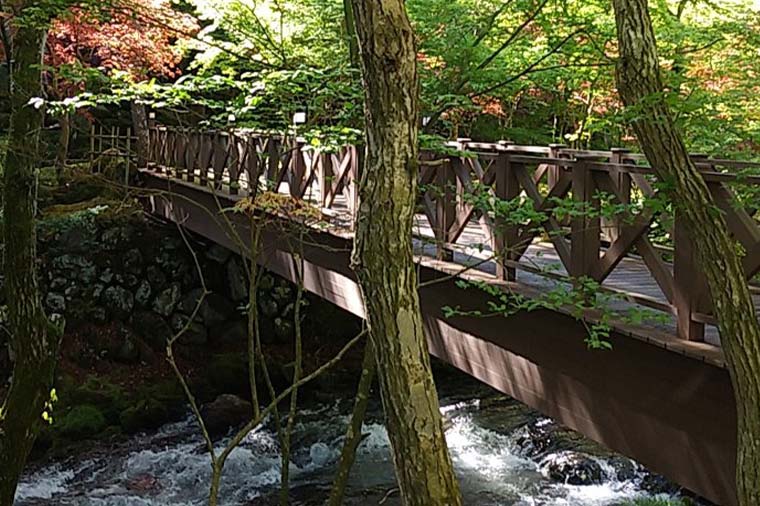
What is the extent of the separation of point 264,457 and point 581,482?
369cm

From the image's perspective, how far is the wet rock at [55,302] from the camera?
476 inches

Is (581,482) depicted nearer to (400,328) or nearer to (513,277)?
(513,277)

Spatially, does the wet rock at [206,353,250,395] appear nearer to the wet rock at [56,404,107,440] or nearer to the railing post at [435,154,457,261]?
the wet rock at [56,404,107,440]

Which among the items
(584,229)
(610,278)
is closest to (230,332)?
(610,278)

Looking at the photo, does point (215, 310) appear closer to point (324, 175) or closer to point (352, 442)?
point (324, 175)

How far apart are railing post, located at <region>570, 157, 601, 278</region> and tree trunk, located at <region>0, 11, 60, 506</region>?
3.88m

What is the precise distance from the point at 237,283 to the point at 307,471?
470 cm

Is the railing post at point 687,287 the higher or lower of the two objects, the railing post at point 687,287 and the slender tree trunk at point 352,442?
the higher

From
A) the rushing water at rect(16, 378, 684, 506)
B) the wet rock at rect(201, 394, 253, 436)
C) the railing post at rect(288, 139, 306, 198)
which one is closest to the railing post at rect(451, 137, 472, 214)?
the railing post at rect(288, 139, 306, 198)

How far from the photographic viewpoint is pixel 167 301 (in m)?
12.8

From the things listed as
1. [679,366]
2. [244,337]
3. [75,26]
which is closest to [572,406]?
[679,366]

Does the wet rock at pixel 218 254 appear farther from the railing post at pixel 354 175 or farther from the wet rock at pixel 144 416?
the railing post at pixel 354 175

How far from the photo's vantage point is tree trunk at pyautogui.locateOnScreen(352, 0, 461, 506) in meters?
2.53

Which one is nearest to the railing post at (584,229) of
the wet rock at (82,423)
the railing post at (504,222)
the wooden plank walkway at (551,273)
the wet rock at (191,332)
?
the wooden plank walkway at (551,273)
